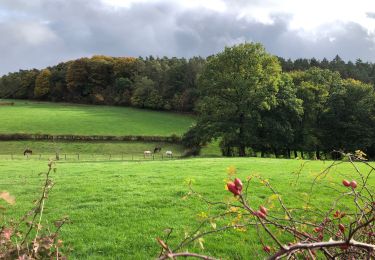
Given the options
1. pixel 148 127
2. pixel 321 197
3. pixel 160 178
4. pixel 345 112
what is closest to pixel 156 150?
pixel 148 127

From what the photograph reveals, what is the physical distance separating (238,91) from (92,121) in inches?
1450

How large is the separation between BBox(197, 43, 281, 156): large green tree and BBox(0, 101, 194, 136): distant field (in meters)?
22.2

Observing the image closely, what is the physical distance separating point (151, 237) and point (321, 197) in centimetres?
536

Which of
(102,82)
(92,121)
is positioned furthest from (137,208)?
(102,82)

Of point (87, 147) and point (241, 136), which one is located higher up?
→ point (241, 136)

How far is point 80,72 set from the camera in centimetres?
10419

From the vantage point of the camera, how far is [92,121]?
2862 inches

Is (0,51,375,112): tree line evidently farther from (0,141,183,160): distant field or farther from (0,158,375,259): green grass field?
(0,158,375,259): green grass field

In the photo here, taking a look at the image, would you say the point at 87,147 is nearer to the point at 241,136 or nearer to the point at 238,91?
the point at 241,136

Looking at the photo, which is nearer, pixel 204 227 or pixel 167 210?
pixel 204 227

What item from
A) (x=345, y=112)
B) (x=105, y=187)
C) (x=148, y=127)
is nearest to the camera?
(x=105, y=187)

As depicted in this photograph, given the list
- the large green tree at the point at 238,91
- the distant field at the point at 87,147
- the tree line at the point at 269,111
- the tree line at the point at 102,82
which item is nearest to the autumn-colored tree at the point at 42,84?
the tree line at the point at 102,82

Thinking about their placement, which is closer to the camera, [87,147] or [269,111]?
[269,111]

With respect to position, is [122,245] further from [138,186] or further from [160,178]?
[160,178]
